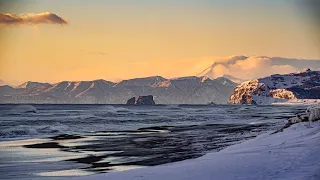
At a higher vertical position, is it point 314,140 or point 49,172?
point 314,140

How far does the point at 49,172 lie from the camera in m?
16.5

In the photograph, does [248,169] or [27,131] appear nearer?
[248,169]

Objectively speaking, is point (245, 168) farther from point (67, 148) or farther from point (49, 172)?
point (67, 148)

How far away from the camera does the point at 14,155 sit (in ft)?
71.2

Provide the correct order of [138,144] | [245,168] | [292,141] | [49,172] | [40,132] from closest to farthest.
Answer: [245,168] < [49,172] < [292,141] < [138,144] < [40,132]

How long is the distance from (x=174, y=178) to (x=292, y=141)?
24.7ft

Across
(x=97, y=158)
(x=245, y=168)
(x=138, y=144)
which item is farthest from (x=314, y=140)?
(x=138, y=144)

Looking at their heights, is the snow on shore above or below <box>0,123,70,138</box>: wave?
above

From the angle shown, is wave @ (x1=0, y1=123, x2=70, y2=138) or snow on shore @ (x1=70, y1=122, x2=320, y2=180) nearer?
snow on shore @ (x1=70, y1=122, x2=320, y2=180)

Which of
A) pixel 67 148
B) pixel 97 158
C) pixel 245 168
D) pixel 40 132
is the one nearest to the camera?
pixel 245 168

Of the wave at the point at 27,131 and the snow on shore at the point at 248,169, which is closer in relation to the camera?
the snow on shore at the point at 248,169

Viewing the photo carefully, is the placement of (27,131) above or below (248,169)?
below

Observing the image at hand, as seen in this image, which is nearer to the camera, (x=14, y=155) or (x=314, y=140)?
(x=314, y=140)

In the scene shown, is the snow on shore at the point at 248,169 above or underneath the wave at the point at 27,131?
above
